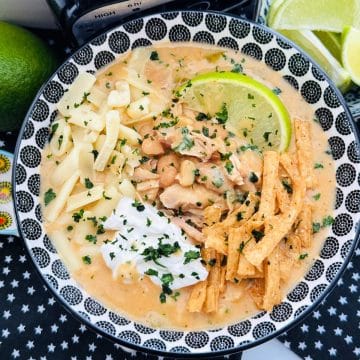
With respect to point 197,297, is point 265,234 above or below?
above

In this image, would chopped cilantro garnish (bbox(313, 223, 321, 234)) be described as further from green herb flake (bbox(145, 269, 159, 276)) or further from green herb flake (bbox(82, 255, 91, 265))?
green herb flake (bbox(82, 255, 91, 265))

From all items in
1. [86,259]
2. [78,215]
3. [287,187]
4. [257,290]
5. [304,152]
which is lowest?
[86,259]

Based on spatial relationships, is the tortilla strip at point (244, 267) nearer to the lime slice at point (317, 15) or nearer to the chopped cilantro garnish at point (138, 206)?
the chopped cilantro garnish at point (138, 206)

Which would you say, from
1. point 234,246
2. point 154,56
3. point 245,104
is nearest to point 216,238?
point 234,246

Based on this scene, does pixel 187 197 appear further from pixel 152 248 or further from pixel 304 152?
pixel 304 152

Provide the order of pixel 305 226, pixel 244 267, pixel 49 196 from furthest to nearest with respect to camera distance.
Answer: pixel 49 196
pixel 305 226
pixel 244 267

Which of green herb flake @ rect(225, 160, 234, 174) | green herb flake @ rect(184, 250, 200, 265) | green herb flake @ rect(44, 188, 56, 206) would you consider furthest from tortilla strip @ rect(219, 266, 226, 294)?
green herb flake @ rect(44, 188, 56, 206)
